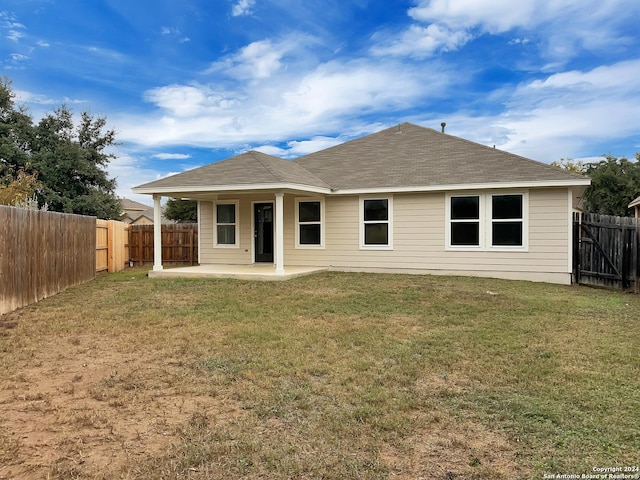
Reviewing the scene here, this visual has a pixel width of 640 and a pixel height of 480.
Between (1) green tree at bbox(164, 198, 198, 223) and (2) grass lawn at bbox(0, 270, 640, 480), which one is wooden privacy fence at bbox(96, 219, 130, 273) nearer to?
(2) grass lawn at bbox(0, 270, 640, 480)

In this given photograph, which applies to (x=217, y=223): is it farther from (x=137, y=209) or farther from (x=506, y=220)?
(x=137, y=209)

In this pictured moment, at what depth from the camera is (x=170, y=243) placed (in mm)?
17266

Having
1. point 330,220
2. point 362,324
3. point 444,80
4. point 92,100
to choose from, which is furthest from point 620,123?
point 92,100

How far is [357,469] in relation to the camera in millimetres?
2688

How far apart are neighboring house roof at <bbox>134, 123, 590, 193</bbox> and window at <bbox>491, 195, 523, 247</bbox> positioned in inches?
22.5

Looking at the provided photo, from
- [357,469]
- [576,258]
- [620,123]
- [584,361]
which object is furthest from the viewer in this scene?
[620,123]

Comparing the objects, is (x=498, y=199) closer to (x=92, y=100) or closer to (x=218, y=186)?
(x=218, y=186)

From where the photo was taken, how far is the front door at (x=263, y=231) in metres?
14.5

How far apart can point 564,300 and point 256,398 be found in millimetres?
7298

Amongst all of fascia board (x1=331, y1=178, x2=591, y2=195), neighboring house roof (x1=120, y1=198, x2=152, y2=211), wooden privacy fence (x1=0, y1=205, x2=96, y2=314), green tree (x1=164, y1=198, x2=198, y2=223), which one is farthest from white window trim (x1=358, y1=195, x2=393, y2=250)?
neighboring house roof (x1=120, y1=198, x2=152, y2=211)

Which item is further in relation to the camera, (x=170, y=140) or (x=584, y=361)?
(x=170, y=140)

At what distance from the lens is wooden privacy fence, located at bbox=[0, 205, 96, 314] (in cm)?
750

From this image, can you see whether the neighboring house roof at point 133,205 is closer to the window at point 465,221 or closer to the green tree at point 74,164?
the green tree at point 74,164

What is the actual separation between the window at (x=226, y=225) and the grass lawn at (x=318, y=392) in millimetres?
7314
